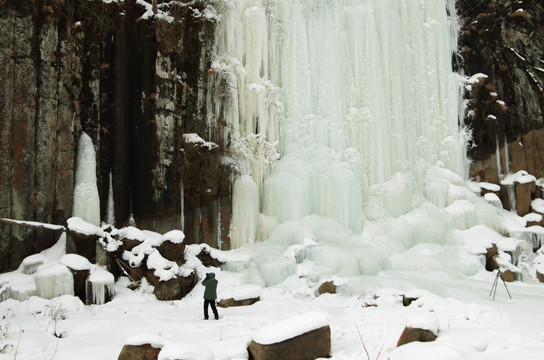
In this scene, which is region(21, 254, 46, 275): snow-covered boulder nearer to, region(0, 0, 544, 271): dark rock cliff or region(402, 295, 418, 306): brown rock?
region(0, 0, 544, 271): dark rock cliff

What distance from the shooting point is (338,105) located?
14062mm

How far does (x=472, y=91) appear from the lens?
50.1 ft

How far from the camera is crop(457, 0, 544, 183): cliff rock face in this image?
14.9 meters

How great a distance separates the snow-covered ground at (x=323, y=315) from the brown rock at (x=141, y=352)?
5.0 inches

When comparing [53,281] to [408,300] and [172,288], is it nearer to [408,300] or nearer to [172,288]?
[172,288]

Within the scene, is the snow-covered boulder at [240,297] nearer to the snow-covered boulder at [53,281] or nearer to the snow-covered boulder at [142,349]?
the snow-covered boulder at [53,281]

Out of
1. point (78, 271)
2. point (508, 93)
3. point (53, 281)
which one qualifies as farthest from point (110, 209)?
point (508, 93)

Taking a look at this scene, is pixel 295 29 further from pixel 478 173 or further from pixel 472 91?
pixel 478 173

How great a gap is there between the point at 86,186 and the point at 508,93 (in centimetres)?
1481

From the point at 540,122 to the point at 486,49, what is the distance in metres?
3.36

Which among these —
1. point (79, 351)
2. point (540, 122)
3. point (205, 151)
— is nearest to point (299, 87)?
point (205, 151)

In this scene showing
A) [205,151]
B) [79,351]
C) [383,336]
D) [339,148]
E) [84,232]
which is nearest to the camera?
[79,351]

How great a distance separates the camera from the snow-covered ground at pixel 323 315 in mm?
5258

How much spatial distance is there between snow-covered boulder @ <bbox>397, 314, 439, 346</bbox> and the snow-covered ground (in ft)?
0.37
